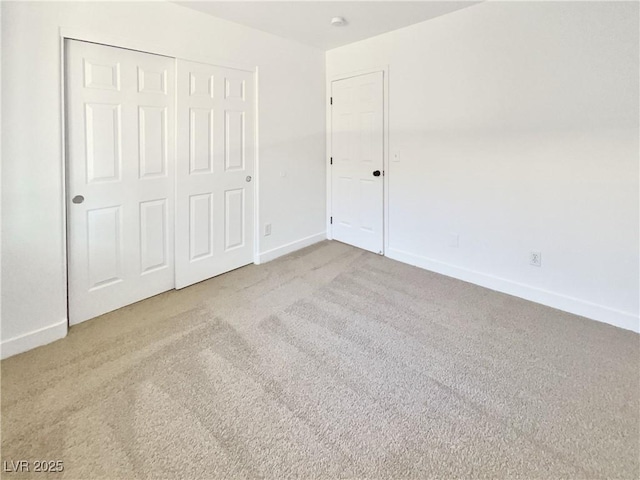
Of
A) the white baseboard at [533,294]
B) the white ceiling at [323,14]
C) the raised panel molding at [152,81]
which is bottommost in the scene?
the white baseboard at [533,294]

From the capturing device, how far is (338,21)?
330 cm

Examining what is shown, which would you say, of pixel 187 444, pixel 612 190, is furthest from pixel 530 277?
pixel 187 444

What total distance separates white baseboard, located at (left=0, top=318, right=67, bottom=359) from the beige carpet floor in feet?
0.24

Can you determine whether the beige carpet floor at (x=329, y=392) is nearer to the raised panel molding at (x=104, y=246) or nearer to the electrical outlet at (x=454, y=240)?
the raised panel molding at (x=104, y=246)

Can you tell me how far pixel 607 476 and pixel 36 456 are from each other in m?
2.27

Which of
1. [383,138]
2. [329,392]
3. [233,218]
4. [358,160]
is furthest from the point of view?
[358,160]

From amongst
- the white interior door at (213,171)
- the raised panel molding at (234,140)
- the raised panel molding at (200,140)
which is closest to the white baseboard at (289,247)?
the white interior door at (213,171)

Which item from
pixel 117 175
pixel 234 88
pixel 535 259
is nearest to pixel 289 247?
pixel 234 88

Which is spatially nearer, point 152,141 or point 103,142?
point 103,142

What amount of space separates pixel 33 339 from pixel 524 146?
3.70 m

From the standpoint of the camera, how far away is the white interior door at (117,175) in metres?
2.44

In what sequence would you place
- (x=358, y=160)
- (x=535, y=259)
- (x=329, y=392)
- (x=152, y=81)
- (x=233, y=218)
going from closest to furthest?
1. (x=329, y=392)
2. (x=152, y=81)
3. (x=535, y=259)
4. (x=233, y=218)
5. (x=358, y=160)

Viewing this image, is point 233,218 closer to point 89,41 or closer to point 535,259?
point 89,41

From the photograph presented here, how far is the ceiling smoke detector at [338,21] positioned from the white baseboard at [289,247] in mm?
2237
